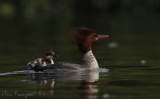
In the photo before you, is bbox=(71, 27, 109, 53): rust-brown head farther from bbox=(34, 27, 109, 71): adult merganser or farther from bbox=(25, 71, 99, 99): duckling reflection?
bbox=(25, 71, 99, 99): duckling reflection

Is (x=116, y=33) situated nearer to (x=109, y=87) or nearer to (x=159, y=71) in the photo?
(x=159, y=71)

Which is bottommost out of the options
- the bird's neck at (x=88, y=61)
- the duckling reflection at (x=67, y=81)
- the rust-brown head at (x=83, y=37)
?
the duckling reflection at (x=67, y=81)

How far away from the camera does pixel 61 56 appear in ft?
71.9

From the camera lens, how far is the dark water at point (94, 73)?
13812mm

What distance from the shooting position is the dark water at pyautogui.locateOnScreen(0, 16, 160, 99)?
13812mm

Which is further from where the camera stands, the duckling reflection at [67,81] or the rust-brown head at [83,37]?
the rust-brown head at [83,37]

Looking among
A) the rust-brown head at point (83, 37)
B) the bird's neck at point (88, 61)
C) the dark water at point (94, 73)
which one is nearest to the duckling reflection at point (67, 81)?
the dark water at point (94, 73)

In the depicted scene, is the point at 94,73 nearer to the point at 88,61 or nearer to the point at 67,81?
the point at 88,61

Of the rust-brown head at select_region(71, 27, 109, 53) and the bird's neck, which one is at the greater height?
the rust-brown head at select_region(71, 27, 109, 53)

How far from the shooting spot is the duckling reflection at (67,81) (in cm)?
1378

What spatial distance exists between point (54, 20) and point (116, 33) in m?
13.0

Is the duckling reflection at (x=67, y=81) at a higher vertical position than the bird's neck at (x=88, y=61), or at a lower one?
lower

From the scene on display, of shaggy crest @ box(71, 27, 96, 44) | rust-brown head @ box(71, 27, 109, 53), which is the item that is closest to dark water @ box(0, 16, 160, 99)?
rust-brown head @ box(71, 27, 109, 53)

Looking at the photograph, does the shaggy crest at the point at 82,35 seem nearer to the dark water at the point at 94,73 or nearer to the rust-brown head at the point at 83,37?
the rust-brown head at the point at 83,37
